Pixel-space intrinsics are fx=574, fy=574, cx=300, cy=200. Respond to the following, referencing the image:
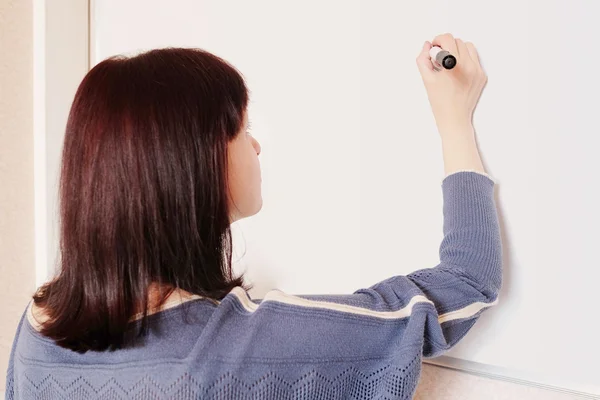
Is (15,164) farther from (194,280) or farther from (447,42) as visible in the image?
(447,42)

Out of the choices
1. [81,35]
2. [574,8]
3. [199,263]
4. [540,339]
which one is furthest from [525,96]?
[81,35]

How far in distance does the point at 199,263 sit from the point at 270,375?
5.6 inches

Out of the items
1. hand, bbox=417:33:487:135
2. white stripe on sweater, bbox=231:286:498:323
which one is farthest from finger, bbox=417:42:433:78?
white stripe on sweater, bbox=231:286:498:323

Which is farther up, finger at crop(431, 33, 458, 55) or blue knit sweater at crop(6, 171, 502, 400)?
finger at crop(431, 33, 458, 55)

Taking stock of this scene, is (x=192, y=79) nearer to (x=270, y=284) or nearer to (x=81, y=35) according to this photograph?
(x=270, y=284)

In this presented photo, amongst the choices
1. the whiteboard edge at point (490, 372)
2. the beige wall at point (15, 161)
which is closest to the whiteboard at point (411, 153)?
the whiteboard edge at point (490, 372)

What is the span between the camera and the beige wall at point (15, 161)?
3.84 ft

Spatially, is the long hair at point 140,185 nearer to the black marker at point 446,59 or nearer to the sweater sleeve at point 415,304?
the sweater sleeve at point 415,304

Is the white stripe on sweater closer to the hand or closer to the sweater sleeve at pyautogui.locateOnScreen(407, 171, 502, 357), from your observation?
the sweater sleeve at pyautogui.locateOnScreen(407, 171, 502, 357)

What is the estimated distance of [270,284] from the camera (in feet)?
2.91

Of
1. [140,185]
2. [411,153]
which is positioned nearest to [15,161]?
[140,185]

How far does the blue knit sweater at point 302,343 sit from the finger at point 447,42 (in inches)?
7.3

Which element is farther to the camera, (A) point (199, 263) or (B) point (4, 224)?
(B) point (4, 224)

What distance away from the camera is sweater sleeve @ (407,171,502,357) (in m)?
0.59
